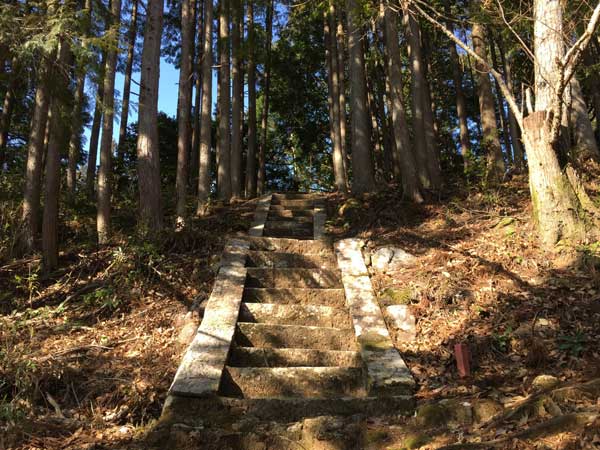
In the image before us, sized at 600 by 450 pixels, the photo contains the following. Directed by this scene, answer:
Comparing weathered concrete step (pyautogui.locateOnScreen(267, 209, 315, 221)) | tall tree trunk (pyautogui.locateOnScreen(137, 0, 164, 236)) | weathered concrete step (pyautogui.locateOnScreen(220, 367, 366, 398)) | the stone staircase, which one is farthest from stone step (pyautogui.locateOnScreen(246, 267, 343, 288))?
weathered concrete step (pyautogui.locateOnScreen(267, 209, 315, 221))

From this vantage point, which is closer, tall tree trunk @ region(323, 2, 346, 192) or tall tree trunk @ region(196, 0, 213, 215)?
tall tree trunk @ region(196, 0, 213, 215)

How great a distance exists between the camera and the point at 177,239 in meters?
7.36

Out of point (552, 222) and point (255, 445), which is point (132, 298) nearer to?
point (255, 445)

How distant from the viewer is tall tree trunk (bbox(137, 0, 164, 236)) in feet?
25.7

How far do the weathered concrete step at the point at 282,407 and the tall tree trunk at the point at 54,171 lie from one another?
460 cm

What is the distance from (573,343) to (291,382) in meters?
2.49

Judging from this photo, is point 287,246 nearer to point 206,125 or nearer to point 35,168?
point 206,125

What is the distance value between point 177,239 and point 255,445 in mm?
4632

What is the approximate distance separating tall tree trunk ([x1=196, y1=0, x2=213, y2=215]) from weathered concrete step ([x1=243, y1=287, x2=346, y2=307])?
421 cm

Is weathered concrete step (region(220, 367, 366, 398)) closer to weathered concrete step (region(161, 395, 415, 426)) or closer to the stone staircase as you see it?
the stone staircase

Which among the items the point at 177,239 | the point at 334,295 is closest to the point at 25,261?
the point at 177,239

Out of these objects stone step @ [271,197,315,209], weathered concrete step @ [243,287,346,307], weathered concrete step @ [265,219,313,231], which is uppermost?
stone step @ [271,197,315,209]

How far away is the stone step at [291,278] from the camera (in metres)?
6.26

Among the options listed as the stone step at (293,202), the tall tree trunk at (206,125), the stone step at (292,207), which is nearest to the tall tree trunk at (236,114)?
the tall tree trunk at (206,125)
